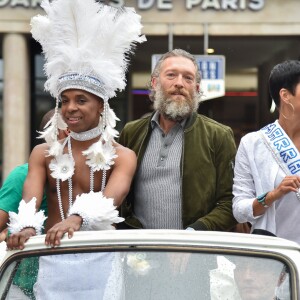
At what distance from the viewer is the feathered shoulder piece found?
14.5ft

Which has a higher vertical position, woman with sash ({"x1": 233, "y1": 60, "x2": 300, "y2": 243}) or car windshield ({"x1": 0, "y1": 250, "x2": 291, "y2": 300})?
woman with sash ({"x1": 233, "y1": 60, "x2": 300, "y2": 243})

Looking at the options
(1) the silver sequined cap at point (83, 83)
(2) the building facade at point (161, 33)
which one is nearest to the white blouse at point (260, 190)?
(1) the silver sequined cap at point (83, 83)

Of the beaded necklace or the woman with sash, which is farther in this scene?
the woman with sash

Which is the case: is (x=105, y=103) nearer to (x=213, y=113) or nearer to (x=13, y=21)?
(x=13, y=21)

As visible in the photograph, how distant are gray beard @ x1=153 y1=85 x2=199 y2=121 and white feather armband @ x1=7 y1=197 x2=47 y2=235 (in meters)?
1.14

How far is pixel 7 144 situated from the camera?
713 inches

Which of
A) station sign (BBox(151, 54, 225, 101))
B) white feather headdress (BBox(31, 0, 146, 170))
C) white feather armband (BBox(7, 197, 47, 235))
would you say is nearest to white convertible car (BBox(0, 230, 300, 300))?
white feather armband (BBox(7, 197, 47, 235))

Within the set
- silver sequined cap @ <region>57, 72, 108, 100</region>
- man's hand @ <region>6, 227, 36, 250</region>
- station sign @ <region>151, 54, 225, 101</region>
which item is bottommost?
man's hand @ <region>6, 227, 36, 250</region>

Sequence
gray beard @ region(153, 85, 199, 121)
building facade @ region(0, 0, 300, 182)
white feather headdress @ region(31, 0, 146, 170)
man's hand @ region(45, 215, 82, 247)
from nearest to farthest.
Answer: man's hand @ region(45, 215, 82, 247) → white feather headdress @ region(31, 0, 146, 170) → gray beard @ region(153, 85, 199, 121) → building facade @ region(0, 0, 300, 182)

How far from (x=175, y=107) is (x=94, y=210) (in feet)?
3.71

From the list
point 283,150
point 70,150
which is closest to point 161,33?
point 283,150

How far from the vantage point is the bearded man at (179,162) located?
4742mm

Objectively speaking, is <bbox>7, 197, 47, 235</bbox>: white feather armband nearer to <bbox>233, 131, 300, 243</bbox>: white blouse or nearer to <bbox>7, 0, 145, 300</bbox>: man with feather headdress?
<bbox>7, 0, 145, 300</bbox>: man with feather headdress

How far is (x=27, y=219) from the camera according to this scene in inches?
155
